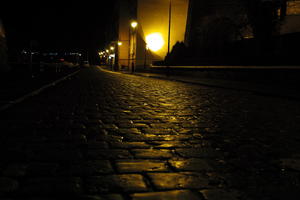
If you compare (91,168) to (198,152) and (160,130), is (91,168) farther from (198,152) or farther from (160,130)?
(160,130)

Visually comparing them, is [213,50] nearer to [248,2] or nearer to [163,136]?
[248,2]

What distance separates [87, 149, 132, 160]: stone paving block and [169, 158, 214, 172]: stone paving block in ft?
2.00

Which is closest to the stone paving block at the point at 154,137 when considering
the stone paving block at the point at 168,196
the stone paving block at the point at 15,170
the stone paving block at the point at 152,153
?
the stone paving block at the point at 152,153

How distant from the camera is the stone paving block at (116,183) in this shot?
8.23ft

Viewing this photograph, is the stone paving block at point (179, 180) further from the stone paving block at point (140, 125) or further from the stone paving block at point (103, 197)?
the stone paving block at point (140, 125)

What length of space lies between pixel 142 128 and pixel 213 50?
22.9m

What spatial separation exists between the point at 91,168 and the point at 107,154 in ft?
1.71

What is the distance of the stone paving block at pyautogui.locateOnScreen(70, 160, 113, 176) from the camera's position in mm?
2894

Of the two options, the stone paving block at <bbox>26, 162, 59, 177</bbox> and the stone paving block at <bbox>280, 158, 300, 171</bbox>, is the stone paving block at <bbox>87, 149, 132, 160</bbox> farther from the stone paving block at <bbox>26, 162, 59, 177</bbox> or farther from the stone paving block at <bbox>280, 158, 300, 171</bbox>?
the stone paving block at <bbox>280, 158, 300, 171</bbox>

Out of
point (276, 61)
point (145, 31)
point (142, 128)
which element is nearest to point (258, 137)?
point (142, 128)

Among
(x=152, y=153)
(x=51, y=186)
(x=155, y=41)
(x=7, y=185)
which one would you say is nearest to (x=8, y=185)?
(x=7, y=185)

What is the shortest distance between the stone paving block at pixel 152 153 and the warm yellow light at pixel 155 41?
40.7 metres

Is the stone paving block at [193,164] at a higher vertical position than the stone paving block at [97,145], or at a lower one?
higher

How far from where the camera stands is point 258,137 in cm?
466
